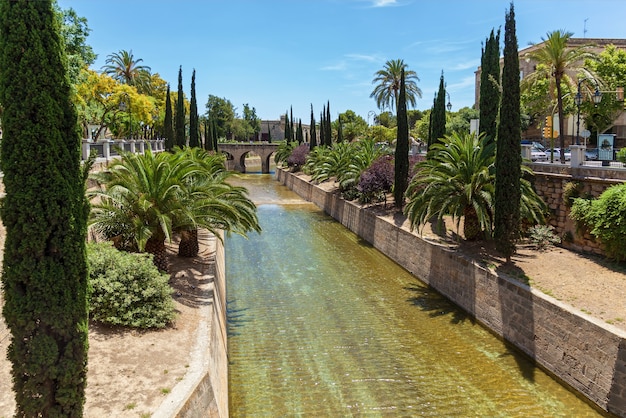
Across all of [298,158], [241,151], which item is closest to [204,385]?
[298,158]

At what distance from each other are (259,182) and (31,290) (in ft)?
154

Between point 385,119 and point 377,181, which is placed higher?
point 385,119

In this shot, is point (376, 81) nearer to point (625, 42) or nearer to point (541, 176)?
point (625, 42)

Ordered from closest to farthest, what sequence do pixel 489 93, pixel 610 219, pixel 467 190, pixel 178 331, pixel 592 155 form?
pixel 178 331 < pixel 610 219 < pixel 467 190 < pixel 489 93 < pixel 592 155

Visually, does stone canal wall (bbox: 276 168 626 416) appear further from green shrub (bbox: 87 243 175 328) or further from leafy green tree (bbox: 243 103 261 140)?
leafy green tree (bbox: 243 103 261 140)

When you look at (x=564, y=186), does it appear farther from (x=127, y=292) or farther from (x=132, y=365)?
(x=132, y=365)

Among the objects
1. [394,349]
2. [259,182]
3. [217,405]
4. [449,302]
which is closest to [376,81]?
[259,182]

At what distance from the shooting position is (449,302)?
1351 centimetres

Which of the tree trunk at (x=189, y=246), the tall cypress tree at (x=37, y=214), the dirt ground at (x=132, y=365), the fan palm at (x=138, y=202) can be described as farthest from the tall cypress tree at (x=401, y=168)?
the tall cypress tree at (x=37, y=214)

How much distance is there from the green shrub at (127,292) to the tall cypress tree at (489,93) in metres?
14.7

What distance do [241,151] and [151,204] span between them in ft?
183

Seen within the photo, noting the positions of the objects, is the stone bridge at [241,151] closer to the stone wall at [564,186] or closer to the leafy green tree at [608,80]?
the leafy green tree at [608,80]

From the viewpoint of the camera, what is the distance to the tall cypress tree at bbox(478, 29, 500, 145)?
20094mm

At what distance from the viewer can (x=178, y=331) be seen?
8.22m
